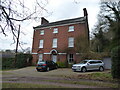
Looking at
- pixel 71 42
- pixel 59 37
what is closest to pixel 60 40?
pixel 59 37

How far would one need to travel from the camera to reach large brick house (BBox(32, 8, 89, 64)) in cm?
2329

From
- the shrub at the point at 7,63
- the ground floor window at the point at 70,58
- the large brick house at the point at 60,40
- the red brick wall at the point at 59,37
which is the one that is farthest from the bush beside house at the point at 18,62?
the ground floor window at the point at 70,58

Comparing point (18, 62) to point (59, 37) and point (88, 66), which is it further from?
point (88, 66)

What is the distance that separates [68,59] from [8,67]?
13422 millimetres

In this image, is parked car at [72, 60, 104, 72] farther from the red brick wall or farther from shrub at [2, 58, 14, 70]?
shrub at [2, 58, 14, 70]

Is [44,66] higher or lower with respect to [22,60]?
lower

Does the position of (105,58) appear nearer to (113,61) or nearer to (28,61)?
(113,61)

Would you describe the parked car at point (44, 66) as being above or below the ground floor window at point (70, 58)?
below

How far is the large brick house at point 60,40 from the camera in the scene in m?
23.3

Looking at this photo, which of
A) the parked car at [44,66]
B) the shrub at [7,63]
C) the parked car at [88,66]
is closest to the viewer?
the parked car at [88,66]

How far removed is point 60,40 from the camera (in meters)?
25.3

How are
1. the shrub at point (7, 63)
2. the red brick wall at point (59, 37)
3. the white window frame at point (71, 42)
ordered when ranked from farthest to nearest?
the shrub at point (7, 63) < the white window frame at point (71, 42) < the red brick wall at point (59, 37)

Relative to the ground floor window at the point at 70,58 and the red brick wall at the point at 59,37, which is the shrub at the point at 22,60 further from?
the ground floor window at the point at 70,58

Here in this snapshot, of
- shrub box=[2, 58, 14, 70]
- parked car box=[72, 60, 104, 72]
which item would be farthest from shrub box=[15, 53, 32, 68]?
parked car box=[72, 60, 104, 72]
